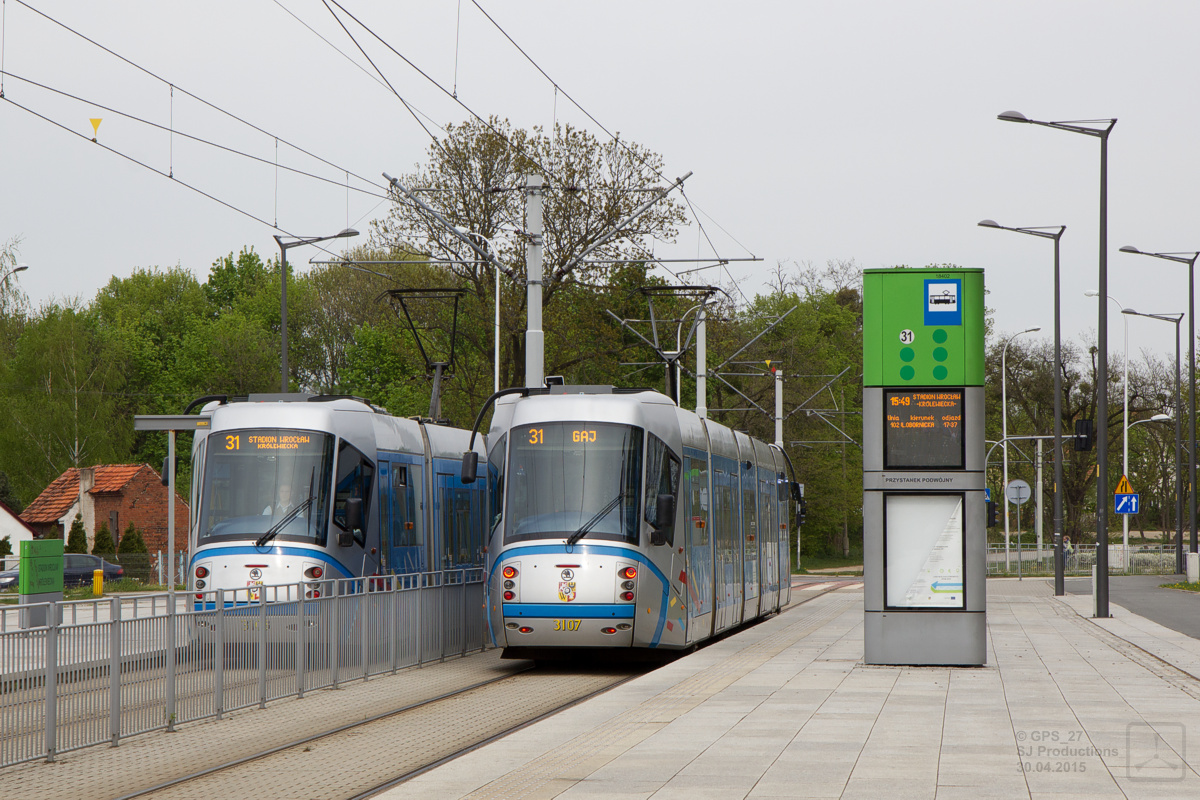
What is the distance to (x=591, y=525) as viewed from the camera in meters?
16.3

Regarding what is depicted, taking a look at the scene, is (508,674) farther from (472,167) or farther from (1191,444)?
(1191,444)

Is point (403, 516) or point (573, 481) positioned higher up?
point (573, 481)

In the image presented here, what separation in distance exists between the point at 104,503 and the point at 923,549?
1965 inches

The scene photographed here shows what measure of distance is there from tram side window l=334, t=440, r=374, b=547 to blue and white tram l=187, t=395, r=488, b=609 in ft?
0.04

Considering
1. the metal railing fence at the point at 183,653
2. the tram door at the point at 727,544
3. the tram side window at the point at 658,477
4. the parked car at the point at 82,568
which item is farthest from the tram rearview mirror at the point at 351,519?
the parked car at the point at 82,568

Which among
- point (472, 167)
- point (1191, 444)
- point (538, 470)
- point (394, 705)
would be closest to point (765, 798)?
point (394, 705)

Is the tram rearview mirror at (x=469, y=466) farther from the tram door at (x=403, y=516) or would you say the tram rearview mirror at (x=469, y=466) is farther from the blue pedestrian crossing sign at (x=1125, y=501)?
the blue pedestrian crossing sign at (x=1125, y=501)

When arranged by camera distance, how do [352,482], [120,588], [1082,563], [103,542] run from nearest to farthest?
[352,482], [120,588], [103,542], [1082,563]

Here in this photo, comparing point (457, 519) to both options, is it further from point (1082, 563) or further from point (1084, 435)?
point (1082, 563)

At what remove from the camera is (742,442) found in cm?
2419

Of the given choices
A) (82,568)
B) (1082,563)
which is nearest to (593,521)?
(82,568)

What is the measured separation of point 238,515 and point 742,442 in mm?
9335

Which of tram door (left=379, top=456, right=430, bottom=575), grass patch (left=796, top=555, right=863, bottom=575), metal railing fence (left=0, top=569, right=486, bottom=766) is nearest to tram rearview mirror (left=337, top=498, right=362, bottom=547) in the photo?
metal railing fence (left=0, top=569, right=486, bottom=766)

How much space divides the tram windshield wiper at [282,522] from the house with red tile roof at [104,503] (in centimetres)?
4371
